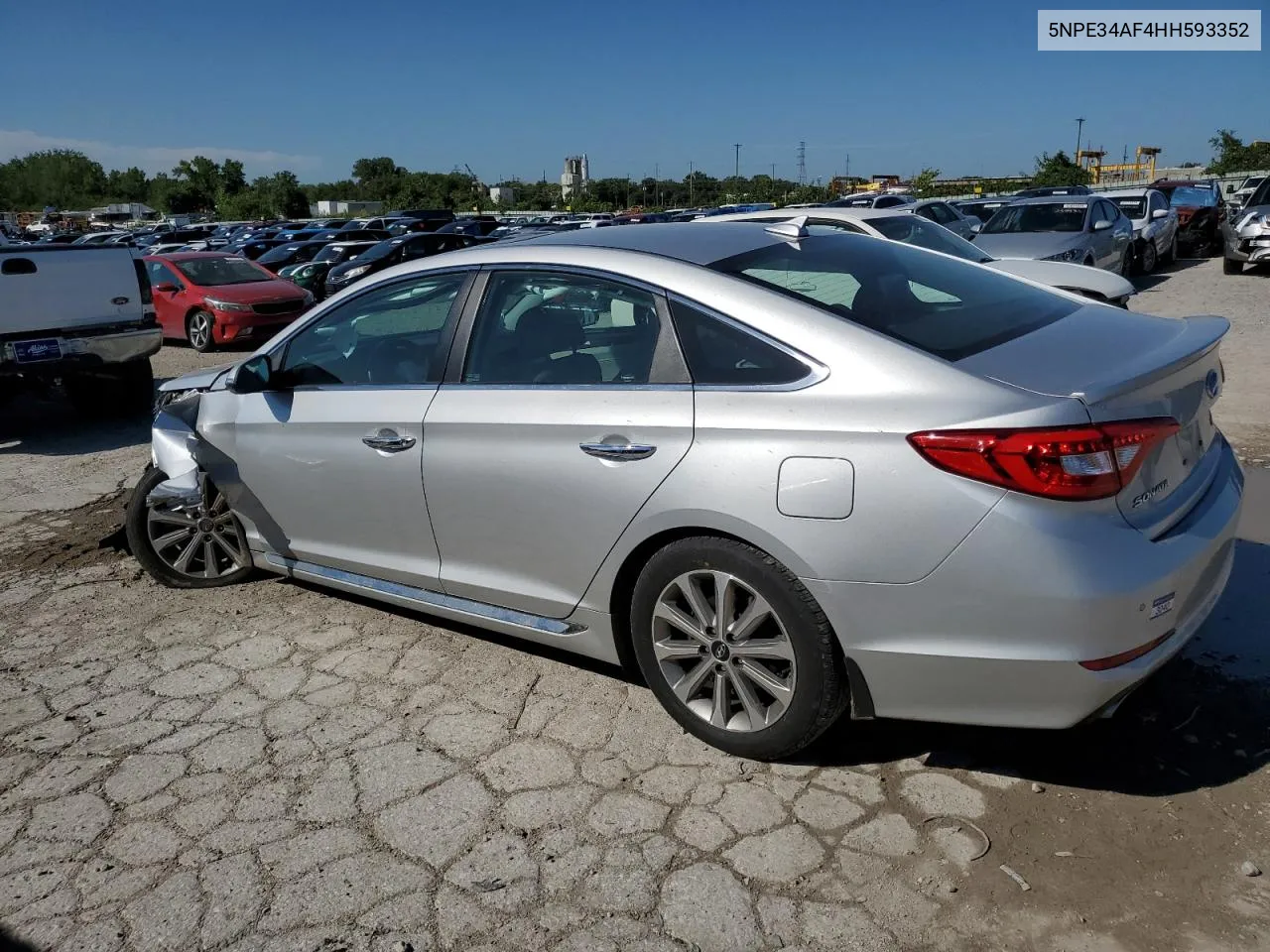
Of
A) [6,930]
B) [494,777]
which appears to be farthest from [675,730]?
[6,930]

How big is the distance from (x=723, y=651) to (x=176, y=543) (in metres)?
3.21

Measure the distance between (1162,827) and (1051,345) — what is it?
1411 millimetres

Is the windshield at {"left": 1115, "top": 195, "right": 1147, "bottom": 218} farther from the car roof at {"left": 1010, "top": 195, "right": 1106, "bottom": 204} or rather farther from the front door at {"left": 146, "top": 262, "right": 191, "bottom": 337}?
the front door at {"left": 146, "top": 262, "right": 191, "bottom": 337}

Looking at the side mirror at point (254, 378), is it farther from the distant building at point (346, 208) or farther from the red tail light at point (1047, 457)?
the distant building at point (346, 208)

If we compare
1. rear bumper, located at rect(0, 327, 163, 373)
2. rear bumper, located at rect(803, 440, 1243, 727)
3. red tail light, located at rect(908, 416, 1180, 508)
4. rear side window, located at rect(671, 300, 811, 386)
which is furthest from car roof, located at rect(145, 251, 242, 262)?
red tail light, located at rect(908, 416, 1180, 508)

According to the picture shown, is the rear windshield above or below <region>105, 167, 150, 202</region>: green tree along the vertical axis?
below

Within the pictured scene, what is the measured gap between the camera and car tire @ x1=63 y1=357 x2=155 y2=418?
1005 cm

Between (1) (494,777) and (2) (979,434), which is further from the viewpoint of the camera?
(1) (494,777)

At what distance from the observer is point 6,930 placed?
2727mm

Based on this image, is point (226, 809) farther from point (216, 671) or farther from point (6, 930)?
point (216, 671)

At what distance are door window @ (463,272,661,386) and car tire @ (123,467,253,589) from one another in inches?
78.8

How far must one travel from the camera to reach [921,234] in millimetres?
9953

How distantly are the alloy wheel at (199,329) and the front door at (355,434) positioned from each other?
11.6m

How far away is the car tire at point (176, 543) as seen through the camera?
502 cm
